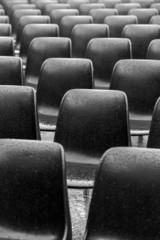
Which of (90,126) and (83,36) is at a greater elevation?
(90,126)

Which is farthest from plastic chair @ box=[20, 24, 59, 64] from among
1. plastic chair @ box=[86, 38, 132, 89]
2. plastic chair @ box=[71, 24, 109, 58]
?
plastic chair @ box=[86, 38, 132, 89]

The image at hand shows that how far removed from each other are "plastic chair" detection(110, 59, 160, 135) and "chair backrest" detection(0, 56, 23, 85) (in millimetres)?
463

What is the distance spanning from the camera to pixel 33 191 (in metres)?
1.56

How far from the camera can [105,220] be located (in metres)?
1.51

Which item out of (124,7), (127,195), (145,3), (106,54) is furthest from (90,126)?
(145,3)

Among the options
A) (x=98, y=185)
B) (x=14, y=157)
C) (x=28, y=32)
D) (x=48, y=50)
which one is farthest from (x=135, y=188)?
(x=28, y=32)

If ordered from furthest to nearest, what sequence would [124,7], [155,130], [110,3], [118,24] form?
[110,3]
[124,7]
[118,24]
[155,130]

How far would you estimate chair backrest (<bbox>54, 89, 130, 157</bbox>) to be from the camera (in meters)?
2.04

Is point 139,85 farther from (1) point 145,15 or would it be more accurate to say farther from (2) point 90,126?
(1) point 145,15

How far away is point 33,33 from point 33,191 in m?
2.36

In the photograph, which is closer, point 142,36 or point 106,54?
point 106,54

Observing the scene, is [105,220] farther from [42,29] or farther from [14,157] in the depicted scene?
[42,29]

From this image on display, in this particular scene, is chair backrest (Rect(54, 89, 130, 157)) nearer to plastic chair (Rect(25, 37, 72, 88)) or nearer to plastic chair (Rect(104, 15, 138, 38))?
plastic chair (Rect(25, 37, 72, 88))

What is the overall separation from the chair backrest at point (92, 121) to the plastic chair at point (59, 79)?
1.59ft
